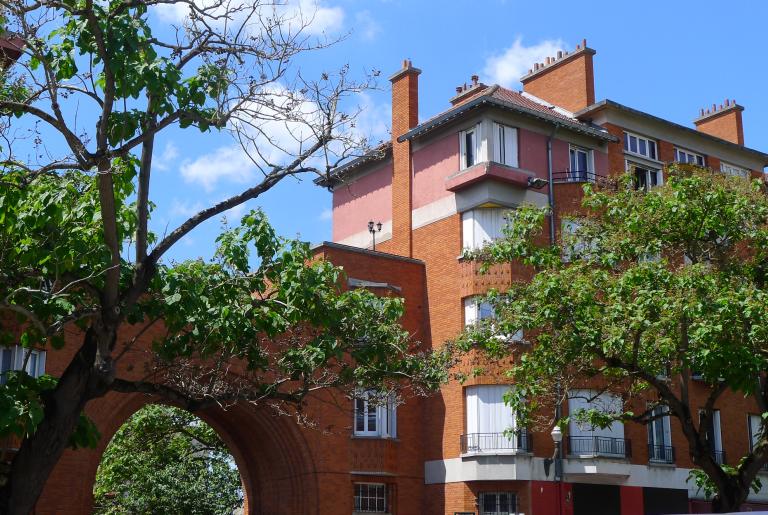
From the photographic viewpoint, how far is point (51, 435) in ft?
44.1

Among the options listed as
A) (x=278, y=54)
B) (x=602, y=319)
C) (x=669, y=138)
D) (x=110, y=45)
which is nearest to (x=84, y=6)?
(x=110, y=45)

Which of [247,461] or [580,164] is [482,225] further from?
[247,461]

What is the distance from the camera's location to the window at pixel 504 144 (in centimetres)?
3450

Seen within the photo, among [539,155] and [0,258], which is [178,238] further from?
[539,155]

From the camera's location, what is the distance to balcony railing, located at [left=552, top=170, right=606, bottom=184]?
36250mm

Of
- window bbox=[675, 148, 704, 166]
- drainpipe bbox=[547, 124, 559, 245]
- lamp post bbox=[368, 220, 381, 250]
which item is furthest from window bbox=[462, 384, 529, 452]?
window bbox=[675, 148, 704, 166]

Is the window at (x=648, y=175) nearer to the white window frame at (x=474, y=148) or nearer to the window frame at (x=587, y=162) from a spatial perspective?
the window frame at (x=587, y=162)

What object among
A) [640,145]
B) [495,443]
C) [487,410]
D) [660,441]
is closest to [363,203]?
[640,145]

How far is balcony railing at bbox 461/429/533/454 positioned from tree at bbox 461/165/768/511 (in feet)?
24.8

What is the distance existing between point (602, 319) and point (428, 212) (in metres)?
15.1

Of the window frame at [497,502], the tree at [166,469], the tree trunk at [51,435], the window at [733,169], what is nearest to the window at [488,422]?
the window frame at [497,502]

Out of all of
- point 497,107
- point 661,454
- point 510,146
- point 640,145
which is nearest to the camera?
point 497,107

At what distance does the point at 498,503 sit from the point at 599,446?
3922 millimetres

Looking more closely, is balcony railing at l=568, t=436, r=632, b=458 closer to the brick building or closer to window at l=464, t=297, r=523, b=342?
the brick building
